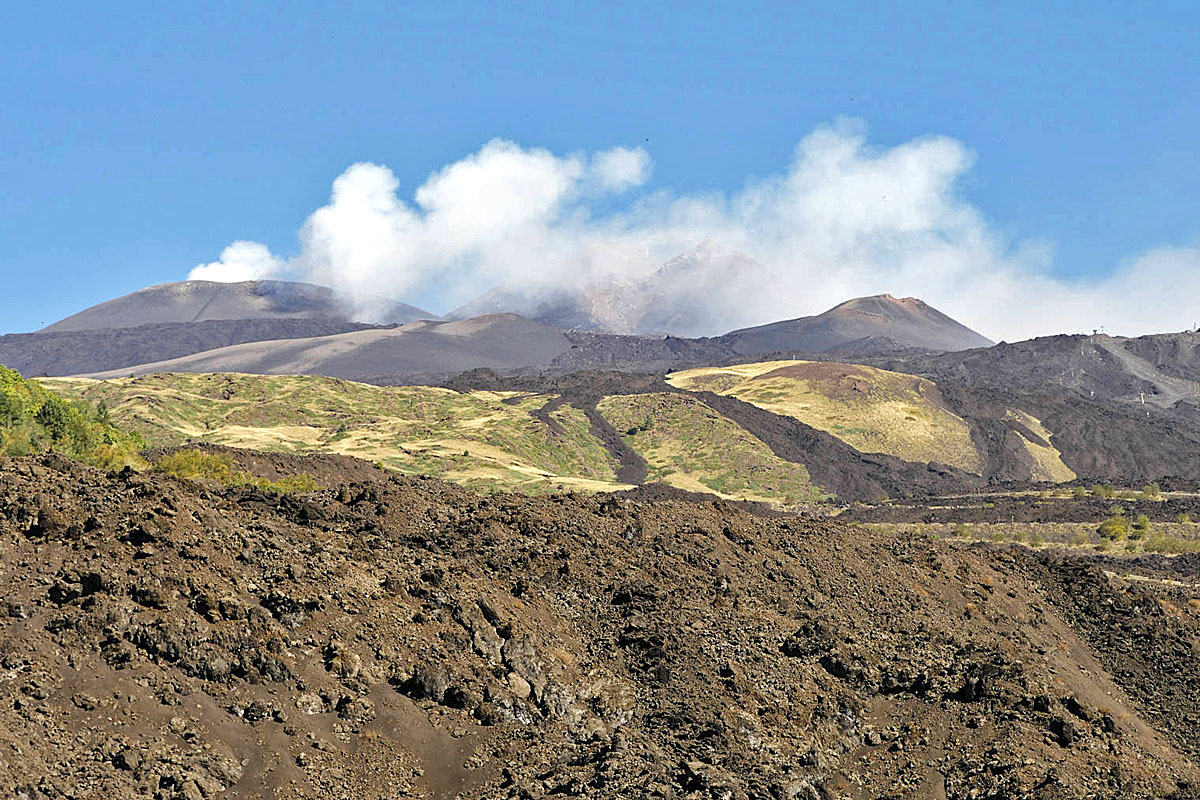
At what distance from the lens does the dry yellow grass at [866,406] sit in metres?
126

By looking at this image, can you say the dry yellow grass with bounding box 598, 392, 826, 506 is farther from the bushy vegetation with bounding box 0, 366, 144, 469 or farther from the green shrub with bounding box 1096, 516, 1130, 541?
the bushy vegetation with bounding box 0, 366, 144, 469

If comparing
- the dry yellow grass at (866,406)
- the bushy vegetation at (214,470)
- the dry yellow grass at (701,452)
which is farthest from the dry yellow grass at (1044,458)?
the bushy vegetation at (214,470)

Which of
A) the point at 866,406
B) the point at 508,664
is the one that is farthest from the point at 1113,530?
the point at 866,406

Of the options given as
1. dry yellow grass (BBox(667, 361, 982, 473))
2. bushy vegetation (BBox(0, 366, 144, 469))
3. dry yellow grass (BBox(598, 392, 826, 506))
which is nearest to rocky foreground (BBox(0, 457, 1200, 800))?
bushy vegetation (BBox(0, 366, 144, 469))

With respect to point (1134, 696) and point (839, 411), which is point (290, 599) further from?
point (839, 411)

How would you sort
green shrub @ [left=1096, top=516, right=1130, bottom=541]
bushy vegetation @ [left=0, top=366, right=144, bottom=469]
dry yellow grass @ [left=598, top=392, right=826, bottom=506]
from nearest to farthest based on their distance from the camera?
bushy vegetation @ [left=0, top=366, right=144, bottom=469]
green shrub @ [left=1096, top=516, right=1130, bottom=541]
dry yellow grass @ [left=598, top=392, right=826, bottom=506]

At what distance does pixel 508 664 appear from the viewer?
23.2 meters

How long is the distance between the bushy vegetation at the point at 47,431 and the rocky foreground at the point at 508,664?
1804cm

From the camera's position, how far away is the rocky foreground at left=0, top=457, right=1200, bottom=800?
18109 mm

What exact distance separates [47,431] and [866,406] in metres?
104

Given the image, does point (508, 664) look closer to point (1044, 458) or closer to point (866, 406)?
point (1044, 458)

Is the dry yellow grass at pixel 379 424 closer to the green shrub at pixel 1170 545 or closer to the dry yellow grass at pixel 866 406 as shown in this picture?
the dry yellow grass at pixel 866 406

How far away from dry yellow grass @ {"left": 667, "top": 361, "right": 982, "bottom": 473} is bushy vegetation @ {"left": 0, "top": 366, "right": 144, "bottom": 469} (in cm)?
8789

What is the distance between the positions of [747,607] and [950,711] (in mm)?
5869
